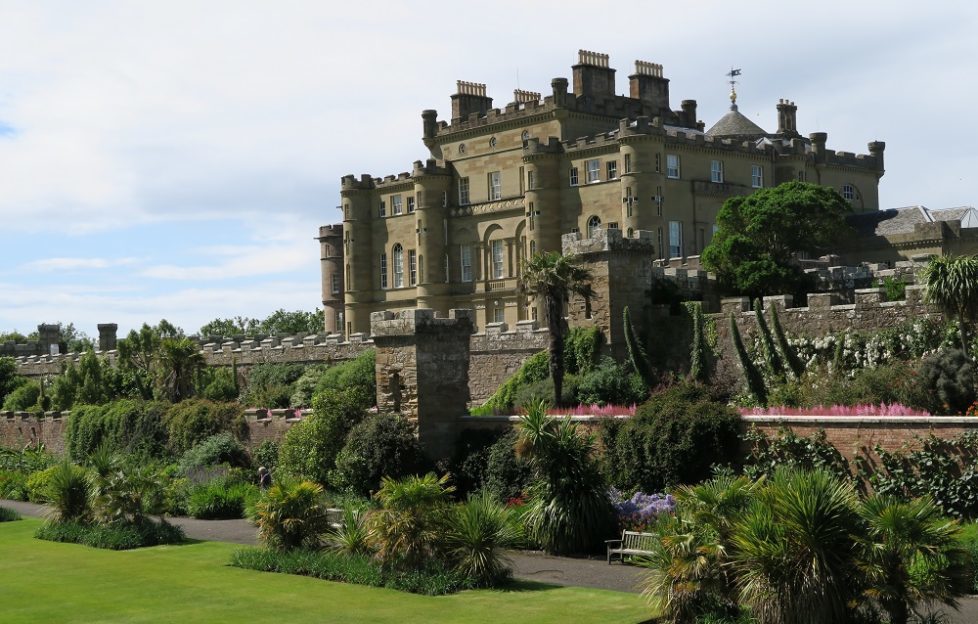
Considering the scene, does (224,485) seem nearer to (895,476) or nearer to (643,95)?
(895,476)

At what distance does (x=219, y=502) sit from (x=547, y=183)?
96.5ft

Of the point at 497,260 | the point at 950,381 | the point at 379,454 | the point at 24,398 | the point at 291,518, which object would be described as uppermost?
the point at 497,260

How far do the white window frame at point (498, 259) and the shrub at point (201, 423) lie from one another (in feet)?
73.3

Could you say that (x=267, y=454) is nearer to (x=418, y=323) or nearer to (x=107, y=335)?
(x=418, y=323)

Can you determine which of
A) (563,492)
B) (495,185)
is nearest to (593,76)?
(495,185)

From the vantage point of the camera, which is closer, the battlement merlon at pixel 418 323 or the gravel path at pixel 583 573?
the gravel path at pixel 583 573

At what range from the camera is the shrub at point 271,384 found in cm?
5138

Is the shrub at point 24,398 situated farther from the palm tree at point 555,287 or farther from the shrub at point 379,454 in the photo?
the shrub at point 379,454

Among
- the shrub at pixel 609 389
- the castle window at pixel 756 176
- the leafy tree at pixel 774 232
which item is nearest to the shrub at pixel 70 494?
the shrub at pixel 609 389

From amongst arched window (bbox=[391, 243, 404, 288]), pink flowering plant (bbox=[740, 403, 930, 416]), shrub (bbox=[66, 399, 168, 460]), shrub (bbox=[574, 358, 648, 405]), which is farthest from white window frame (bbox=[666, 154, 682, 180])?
pink flowering plant (bbox=[740, 403, 930, 416])

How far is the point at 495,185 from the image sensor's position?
6488cm

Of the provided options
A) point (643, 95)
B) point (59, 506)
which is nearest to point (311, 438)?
point (59, 506)

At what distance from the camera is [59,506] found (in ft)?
105

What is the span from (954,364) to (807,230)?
2357cm
